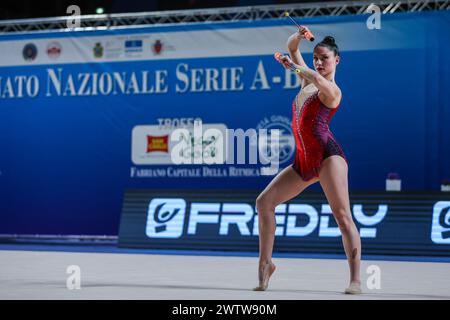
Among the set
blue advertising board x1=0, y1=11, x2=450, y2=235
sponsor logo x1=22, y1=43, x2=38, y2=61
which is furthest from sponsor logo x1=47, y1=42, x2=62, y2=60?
sponsor logo x1=22, y1=43, x2=38, y2=61

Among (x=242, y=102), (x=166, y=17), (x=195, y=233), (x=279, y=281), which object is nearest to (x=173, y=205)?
(x=195, y=233)

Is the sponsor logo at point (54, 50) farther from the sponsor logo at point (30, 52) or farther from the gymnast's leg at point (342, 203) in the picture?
the gymnast's leg at point (342, 203)

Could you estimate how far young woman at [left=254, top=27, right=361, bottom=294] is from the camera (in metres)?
6.29

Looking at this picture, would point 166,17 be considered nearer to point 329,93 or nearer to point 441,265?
point 441,265

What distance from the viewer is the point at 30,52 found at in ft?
44.1

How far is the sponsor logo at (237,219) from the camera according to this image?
11008 mm

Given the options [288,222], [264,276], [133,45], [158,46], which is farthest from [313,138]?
[133,45]

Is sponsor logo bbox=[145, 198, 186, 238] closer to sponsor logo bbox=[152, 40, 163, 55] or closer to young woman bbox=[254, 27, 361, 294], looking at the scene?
sponsor logo bbox=[152, 40, 163, 55]

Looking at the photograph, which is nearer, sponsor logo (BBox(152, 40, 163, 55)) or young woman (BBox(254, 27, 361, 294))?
young woman (BBox(254, 27, 361, 294))

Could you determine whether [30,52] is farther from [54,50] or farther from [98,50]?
[98,50]

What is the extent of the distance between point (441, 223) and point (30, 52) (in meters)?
6.95

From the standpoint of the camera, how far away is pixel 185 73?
42.0 feet

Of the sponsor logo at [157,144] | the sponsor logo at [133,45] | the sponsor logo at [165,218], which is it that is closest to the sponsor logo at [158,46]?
the sponsor logo at [133,45]

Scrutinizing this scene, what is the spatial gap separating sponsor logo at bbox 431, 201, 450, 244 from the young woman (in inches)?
178
